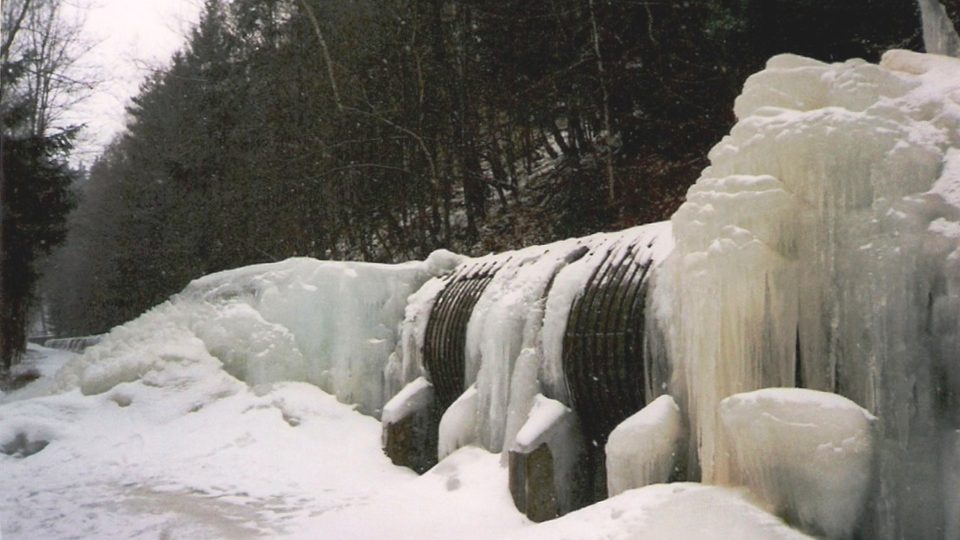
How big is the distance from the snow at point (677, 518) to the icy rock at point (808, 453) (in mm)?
127

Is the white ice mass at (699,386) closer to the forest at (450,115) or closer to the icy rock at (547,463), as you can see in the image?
the icy rock at (547,463)

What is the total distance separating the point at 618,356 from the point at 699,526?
1.79 m

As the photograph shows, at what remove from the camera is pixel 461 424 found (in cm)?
713

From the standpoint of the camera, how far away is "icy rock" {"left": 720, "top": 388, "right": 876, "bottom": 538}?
3.59m

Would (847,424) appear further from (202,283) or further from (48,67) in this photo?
(48,67)

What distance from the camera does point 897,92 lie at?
13.6ft

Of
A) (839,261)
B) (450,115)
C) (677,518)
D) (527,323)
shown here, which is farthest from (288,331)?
(839,261)

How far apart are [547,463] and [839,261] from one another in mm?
2536

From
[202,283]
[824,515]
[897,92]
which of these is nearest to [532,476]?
[824,515]

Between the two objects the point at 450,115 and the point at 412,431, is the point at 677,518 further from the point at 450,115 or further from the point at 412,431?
the point at 450,115

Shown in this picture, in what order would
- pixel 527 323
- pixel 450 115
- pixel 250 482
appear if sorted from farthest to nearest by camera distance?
pixel 450 115 < pixel 250 482 < pixel 527 323

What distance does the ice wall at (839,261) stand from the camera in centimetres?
355

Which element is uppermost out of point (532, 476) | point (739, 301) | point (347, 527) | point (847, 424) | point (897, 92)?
point (897, 92)

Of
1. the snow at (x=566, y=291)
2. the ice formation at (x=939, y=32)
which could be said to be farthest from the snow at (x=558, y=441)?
the ice formation at (x=939, y=32)
